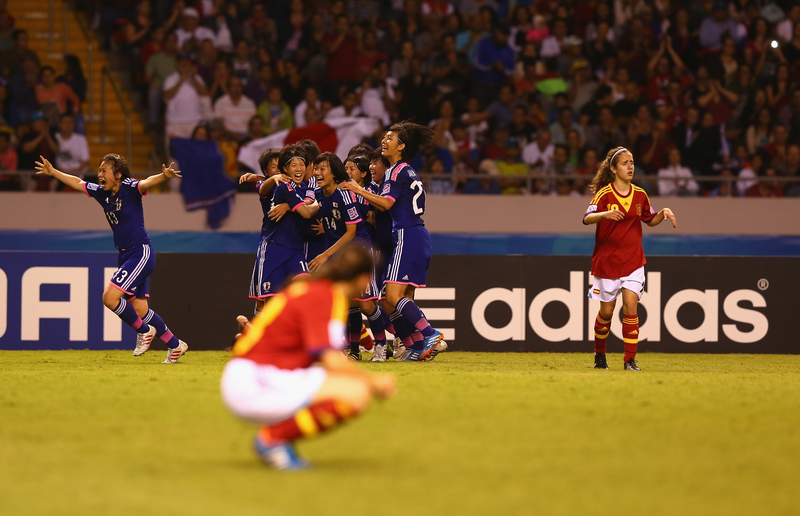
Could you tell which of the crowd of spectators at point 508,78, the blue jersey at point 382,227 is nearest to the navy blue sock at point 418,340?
the blue jersey at point 382,227

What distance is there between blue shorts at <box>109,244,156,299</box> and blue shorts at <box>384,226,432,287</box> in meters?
2.47

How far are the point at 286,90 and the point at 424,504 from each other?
1357cm

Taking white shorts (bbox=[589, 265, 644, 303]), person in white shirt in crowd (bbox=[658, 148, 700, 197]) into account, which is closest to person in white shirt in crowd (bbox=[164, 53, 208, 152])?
person in white shirt in crowd (bbox=[658, 148, 700, 197])

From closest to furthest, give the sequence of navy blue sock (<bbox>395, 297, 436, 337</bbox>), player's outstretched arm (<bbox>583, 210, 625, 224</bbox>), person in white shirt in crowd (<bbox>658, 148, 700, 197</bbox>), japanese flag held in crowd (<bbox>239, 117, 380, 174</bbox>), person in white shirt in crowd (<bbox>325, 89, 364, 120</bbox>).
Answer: player's outstretched arm (<bbox>583, 210, 625, 224</bbox>) < navy blue sock (<bbox>395, 297, 436, 337</bbox>) < person in white shirt in crowd (<bbox>658, 148, 700, 197</bbox>) < japanese flag held in crowd (<bbox>239, 117, 380, 174</bbox>) < person in white shirt in crowd (<bbox>325, 89, 364, 120</bbox>)

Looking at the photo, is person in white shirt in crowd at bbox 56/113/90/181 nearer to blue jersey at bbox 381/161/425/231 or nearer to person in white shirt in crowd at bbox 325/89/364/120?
person in white shirt in crowd at bbox 325/89/364/120

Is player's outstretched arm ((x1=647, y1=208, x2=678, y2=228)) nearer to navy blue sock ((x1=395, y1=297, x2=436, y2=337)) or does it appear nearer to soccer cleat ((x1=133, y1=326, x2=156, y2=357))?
navy blue sock ((x1=395, y1=297, x2=436, y2=337))

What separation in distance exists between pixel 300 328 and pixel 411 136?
19.5ft

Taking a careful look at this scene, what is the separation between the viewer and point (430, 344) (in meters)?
10.3

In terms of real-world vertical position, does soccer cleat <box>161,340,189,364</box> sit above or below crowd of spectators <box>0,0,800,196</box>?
below

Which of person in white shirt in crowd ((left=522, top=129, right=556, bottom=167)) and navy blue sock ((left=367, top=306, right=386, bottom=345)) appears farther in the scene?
person in white shirt in crowd ((left=522, top=129, right=556, bottom=167))

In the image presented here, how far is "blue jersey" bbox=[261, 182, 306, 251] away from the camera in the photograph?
9867mm

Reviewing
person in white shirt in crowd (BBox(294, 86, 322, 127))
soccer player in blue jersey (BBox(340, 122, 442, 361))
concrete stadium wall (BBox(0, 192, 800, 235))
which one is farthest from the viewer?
person in white shirt in crowd (BBox(294, 86, 322, 127))

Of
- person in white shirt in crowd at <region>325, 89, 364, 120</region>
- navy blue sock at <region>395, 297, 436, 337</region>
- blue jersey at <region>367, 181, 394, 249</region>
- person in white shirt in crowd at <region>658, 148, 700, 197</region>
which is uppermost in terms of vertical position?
person in white shirt in crowd at <region>325, 89, 364, 120</region>

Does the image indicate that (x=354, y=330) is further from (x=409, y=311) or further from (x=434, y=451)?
(x=434, y=451)
